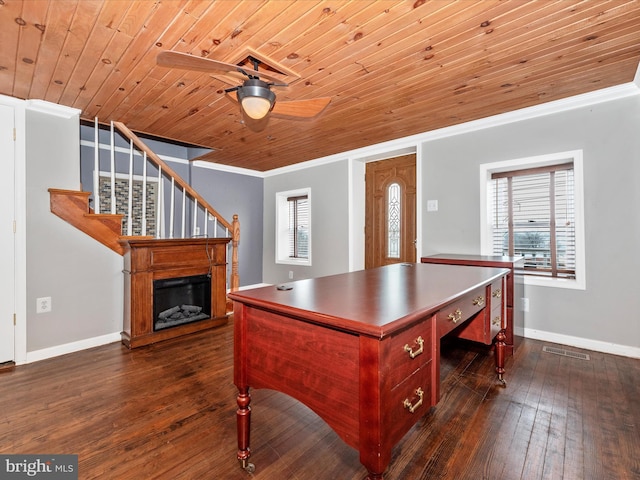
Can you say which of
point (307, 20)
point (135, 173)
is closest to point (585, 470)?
→ point (307, 20)

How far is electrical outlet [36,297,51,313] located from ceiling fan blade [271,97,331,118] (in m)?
2.68

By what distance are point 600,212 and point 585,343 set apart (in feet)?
4.09

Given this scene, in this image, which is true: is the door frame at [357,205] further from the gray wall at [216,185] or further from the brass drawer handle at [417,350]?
the brass drawer handle at [417,350]

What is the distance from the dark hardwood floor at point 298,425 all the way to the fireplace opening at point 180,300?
2.37 feet

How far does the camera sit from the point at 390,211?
4.62 m

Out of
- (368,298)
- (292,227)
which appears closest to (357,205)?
(292,227)

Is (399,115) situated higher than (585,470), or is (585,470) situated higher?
(399,115)

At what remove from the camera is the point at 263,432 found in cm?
175

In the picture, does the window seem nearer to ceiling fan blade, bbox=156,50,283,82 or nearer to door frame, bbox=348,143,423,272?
door frame, bbox=348,143,423,272

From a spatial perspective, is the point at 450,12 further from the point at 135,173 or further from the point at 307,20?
the point at 135,173

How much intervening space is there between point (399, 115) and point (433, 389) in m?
2.81

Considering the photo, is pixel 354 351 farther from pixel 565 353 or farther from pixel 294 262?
pixel 294 262

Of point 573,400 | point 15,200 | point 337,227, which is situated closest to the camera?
point 573,400

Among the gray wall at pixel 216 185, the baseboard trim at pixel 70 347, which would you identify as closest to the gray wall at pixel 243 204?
the gray wall at pixel 216 185
